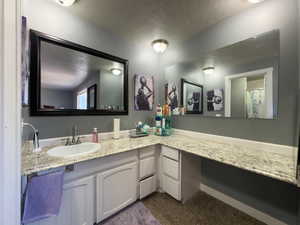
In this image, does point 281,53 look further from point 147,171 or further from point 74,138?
point 74,138

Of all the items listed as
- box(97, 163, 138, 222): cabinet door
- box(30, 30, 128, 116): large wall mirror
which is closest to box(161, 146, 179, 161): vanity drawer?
box(97, 163, 138, 222): cabinet door

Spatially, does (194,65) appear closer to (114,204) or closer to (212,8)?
(212,8)

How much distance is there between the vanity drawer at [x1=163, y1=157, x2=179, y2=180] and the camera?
1576 mm

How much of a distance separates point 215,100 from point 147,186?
1432 mm

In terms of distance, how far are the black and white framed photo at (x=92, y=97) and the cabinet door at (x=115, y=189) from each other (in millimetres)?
830

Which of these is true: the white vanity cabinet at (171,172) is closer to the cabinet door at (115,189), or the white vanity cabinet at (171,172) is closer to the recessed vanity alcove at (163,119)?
the recessed vanity alcove at (163,119)

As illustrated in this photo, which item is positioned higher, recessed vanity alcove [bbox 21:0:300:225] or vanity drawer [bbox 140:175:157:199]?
recessed vanity alcove [bbox 21:0:300:225]

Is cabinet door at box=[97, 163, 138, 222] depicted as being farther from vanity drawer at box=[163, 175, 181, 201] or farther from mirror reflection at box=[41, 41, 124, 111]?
mirror reflection at box=[41, 41, 124, 111]

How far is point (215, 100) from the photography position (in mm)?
1717

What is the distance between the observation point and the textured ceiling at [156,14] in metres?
1.37

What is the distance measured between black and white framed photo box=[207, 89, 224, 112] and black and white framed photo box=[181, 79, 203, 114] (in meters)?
0.12

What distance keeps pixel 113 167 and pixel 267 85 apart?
178 cm

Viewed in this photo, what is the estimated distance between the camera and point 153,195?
69.1 inches

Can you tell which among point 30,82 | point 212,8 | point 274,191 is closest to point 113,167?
point 30,82
